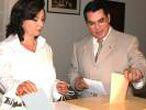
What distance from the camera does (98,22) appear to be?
2105 mm

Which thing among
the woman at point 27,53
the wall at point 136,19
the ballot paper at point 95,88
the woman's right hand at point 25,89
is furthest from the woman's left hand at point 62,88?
the wall at point 136,19

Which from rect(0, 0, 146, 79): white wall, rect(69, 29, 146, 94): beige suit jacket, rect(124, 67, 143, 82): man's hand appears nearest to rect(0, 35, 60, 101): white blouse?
rect(124, 67, 143, 82): man's hand

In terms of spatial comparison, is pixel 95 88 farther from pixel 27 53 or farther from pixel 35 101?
pixel 35 101

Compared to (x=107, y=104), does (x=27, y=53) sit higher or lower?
higher

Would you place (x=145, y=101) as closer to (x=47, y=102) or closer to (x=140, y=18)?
(x=47, y=102)

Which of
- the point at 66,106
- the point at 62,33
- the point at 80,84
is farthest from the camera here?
the point at 62,33

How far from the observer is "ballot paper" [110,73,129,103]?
142 centimetres

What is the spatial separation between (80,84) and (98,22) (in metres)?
0.45

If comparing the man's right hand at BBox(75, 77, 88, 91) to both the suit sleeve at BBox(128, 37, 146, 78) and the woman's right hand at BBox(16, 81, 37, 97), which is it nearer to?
the suit sleeve at BBox(128, 37, 146, 78)

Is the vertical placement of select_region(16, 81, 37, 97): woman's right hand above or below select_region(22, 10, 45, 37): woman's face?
below

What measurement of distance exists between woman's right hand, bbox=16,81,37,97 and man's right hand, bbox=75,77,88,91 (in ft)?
2.06

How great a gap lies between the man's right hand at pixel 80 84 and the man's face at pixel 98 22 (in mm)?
358

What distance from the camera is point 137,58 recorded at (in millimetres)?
2066

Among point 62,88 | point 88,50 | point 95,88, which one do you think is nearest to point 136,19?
A: point 88,50
